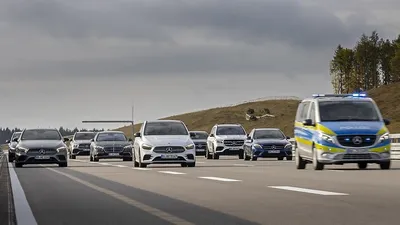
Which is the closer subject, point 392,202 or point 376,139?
point 392,202

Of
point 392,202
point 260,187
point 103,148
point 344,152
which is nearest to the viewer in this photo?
point 392,202

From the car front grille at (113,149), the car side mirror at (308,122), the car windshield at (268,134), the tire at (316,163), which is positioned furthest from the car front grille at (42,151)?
the car windshield at (268,134)

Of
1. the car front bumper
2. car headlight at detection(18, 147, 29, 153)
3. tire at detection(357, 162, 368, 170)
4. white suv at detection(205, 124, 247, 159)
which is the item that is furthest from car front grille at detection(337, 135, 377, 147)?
white suv at detection(205, 124, 247, 159)

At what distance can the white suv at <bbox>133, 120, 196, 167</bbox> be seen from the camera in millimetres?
34062

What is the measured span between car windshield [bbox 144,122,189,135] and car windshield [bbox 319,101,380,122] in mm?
7106

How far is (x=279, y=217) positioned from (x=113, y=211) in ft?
8.33

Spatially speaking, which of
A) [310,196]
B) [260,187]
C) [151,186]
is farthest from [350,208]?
[151,186]

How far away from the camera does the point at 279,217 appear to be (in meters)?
12.3

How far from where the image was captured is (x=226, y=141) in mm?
54250

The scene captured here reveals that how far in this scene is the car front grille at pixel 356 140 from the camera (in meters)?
28.6

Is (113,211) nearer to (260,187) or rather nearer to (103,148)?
(260,187)

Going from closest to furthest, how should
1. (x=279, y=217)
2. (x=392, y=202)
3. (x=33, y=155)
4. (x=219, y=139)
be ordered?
(x=279, y=217) < (x=392, y=202) < (x=33, y=155) < (x=219, y=139)

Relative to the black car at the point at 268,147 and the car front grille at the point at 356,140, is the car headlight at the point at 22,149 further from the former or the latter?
the car front grille at the point at 356,140

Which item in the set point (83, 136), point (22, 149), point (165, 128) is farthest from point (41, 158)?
point (83, 136)
